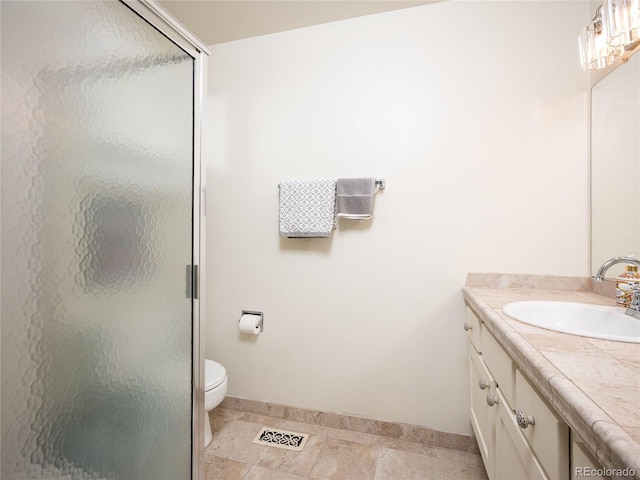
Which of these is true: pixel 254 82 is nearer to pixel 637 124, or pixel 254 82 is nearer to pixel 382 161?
pixel 382 161

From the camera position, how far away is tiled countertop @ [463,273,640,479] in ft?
1.40

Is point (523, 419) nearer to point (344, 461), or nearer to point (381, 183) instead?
point (344, 461)

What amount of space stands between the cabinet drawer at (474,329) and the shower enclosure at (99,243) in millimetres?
1129

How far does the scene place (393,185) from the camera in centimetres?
169

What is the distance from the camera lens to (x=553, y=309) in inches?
46.3

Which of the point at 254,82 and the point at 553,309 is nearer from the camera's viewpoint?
the point at 553,309

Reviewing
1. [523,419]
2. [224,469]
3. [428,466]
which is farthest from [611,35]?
[224,469]

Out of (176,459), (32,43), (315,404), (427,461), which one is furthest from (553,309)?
(32,43)

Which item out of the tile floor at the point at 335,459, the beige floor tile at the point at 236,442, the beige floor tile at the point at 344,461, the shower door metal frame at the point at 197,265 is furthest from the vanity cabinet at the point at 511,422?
the beige floor tile at the point at 236,442

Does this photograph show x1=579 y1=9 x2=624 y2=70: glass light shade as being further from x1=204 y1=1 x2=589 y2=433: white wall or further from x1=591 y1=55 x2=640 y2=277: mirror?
x1=204 y1=1 x2=589 y2=433: white wall

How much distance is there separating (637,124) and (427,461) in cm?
175

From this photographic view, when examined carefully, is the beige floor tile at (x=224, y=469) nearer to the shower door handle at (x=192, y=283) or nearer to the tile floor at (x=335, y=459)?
the tile floor at (x=335, y=459)

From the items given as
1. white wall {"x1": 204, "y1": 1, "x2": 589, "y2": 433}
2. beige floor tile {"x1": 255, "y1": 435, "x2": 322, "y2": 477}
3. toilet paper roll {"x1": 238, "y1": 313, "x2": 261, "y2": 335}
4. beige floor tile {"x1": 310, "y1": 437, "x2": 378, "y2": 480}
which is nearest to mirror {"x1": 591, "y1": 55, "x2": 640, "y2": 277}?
white wall {"x1": 204, "y1": 1, "x2": 589, "y2": 433}

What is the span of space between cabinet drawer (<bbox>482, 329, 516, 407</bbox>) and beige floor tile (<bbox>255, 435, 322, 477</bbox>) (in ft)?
3.26
